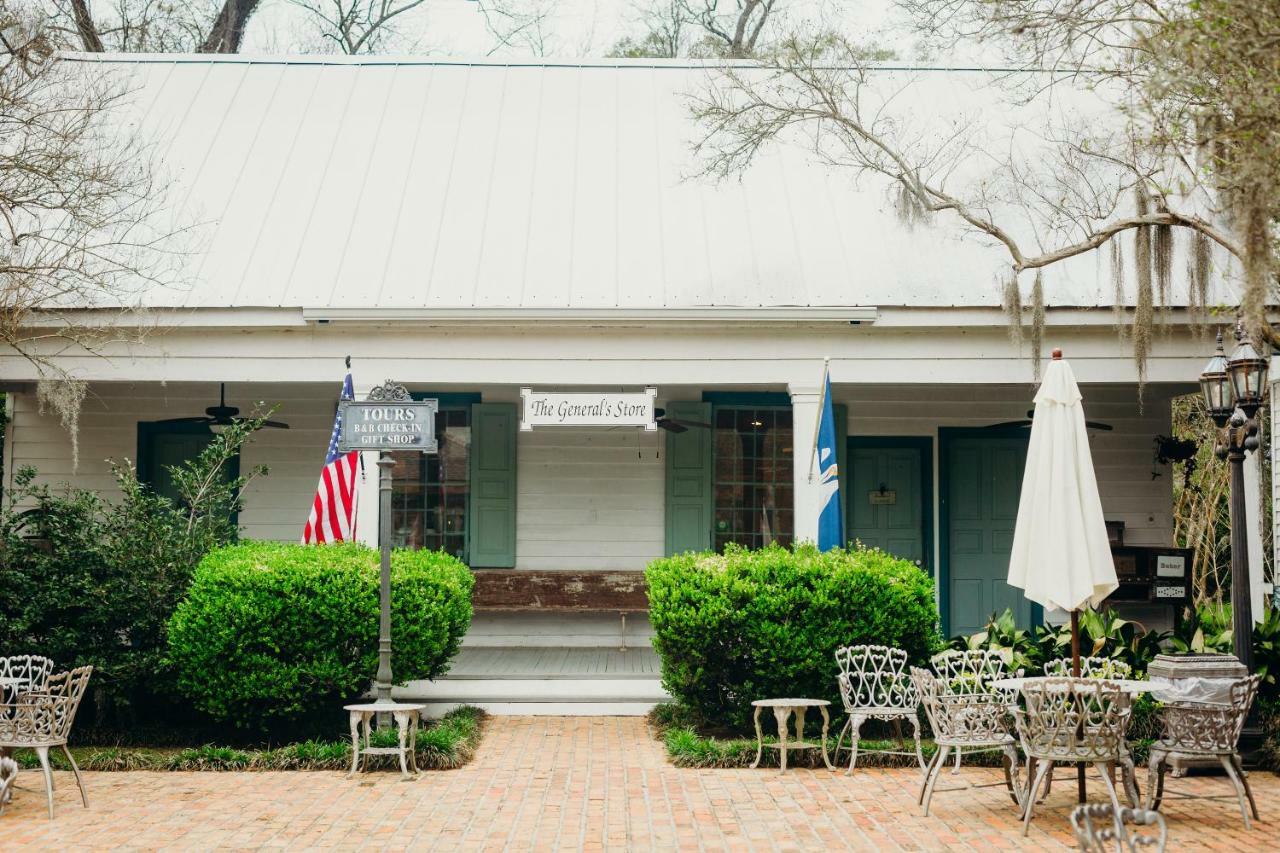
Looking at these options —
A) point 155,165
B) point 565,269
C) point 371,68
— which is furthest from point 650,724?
point 371,68

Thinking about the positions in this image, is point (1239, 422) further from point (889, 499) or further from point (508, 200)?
point (508, 200)

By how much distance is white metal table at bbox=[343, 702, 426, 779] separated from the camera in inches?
309

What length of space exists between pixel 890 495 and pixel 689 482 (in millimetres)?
2096

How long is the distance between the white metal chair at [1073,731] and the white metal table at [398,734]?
3.74m

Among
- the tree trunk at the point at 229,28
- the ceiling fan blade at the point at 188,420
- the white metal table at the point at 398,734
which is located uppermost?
the tree trunk at the point at 229,28

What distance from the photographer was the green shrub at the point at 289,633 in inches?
332

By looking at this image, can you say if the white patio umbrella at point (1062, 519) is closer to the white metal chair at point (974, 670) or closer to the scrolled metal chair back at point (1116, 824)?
the white metal chair at point (974, 670)

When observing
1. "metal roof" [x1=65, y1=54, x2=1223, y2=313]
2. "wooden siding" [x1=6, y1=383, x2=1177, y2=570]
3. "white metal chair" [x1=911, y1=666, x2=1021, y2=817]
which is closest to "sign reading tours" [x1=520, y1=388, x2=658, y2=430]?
"metal roof" [x1=65, y1=54, x2=1223, y2=313]

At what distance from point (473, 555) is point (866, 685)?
495 centimetres

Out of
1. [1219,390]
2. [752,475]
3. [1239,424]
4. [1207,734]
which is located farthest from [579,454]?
[1207,734]

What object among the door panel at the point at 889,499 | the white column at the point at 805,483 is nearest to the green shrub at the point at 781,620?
the white column at the point at 805,483

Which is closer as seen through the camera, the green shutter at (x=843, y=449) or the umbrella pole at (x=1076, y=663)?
the umbrella pole at (x=1076, y=663)

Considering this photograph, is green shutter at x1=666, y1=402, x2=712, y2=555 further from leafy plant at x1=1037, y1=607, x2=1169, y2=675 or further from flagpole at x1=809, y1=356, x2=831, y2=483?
leafy plant at x1=1037, y1=607, x2=1169, y2=675

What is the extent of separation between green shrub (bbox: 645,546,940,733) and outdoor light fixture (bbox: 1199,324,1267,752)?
1.98 metres
